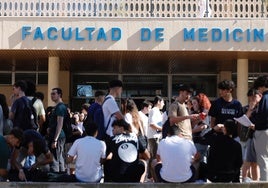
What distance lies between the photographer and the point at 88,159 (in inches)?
288

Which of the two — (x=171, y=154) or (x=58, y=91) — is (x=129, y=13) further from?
(x=171, y=154)

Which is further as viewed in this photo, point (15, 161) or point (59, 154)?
point (59, 154)

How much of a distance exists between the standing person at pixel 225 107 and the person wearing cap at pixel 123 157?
1.27 m

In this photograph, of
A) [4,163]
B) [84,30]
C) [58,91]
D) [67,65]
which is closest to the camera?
[4,163]

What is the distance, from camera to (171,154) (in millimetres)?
7000

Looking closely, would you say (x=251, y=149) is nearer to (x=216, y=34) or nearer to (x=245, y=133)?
(x=245, y=133)

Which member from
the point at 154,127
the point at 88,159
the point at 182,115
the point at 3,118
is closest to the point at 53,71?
the point at 154,127

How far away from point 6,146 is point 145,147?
1.97 metres

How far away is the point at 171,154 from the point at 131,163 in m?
0.62

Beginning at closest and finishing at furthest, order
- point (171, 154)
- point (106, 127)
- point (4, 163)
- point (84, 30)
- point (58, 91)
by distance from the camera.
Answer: point (171, 154), point (4, 163), point (106, 127), point (58, 91), point (84, 30)

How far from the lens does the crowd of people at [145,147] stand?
Result: 716cm

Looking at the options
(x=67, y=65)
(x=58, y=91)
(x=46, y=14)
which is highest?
(x=46, y=14)

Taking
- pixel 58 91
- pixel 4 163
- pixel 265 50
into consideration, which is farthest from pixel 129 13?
pixel 4 163

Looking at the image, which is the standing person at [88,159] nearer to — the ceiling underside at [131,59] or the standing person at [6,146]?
the standing person at [6,146]
